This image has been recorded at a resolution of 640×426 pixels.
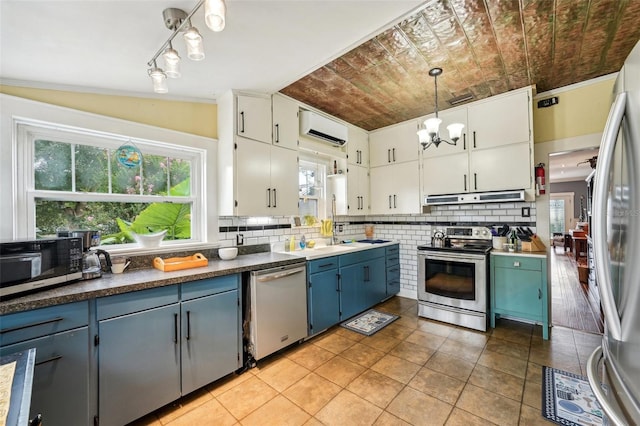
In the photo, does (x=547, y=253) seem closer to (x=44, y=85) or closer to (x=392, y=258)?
(x=392, y=258)

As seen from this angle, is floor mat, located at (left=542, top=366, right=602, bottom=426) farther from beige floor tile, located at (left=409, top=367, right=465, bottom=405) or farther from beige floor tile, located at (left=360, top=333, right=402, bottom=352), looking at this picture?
beige floor tile, located at (left=360, top=333, right=402, bottom=352)

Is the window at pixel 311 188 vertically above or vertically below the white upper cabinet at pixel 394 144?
below

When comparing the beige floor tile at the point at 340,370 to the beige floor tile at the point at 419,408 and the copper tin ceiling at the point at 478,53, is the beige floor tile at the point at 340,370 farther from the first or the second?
the copper tin ceiling at the point at 478,53

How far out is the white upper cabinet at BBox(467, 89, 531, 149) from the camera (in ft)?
9.85

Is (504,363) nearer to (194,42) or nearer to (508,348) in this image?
(508,348)

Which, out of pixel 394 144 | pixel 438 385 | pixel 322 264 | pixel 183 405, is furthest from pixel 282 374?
pixel 394 144

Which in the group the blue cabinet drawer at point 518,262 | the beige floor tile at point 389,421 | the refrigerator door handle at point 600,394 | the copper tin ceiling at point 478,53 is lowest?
the beige floor tile at point 389,421

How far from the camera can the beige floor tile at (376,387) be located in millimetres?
1978

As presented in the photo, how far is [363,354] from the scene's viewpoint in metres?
2.59

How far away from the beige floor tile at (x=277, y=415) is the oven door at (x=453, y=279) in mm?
2190

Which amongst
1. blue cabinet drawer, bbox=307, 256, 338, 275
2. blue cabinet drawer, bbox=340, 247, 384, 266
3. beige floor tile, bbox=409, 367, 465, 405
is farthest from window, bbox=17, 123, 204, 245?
beige floor tile, bbox=409, 367, 465, 405

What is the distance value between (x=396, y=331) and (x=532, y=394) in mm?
1289

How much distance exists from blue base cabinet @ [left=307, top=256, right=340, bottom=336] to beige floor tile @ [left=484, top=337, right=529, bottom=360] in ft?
5.16

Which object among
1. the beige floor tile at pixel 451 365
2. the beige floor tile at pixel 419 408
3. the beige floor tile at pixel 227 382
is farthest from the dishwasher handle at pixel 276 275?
the beige floor tile at pixel 451 365
